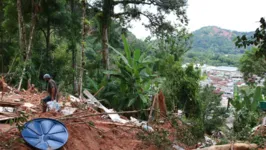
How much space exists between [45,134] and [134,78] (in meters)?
4.60

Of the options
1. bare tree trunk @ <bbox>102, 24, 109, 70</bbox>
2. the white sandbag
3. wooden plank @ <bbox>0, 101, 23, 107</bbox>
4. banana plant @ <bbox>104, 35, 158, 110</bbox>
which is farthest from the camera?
bare tree trunk @ <bbox>102, 24, 109, 70</bbox>

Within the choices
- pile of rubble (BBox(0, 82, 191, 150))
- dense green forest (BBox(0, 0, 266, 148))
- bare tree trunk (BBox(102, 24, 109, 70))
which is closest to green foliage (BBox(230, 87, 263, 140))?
dense green forest (BBox(0, 0, 266, 148))

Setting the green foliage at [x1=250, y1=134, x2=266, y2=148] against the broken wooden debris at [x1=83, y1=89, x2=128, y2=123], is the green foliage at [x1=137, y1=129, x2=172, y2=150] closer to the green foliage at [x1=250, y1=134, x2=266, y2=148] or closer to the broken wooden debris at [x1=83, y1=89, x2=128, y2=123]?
the broken wooden debris at [x1=83, y1=89, x2=128, y2=123]

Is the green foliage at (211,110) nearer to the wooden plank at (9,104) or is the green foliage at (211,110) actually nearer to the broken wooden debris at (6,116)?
the wooden plank at (9,104)

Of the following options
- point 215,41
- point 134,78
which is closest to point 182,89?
point 134,78

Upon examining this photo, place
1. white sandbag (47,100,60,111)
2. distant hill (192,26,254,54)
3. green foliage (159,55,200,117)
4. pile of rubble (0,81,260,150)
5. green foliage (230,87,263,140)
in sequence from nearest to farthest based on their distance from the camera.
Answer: pile of rubble (0,81,260,150) → green foliage (230,87,263,140) → white sandbag (47,100,60,111) → green foliage (159,55,200,117) → distant hill (192,26,254,54)

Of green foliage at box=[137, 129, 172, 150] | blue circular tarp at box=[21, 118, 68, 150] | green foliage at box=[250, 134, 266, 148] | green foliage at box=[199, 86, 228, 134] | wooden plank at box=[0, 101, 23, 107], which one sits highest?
wooden plank at box=[0, 101, 23, 107]

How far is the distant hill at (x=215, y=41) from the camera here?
41.0 meters

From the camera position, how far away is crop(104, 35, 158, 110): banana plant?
30.6 ft

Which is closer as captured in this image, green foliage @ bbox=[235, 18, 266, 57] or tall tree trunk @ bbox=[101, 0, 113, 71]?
green foliage @ bbox=[235, 18, 266, 57]

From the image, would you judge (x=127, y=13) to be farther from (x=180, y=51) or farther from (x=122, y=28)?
(x=180, y=51)

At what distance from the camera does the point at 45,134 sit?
5207 mm

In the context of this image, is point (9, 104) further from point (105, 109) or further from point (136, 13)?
point (136, 13)

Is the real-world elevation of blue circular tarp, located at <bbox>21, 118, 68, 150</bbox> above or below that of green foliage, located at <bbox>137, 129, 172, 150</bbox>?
above
